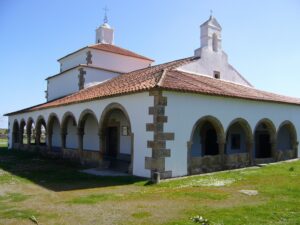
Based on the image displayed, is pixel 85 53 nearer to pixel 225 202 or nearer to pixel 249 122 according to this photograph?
pixel 249 122

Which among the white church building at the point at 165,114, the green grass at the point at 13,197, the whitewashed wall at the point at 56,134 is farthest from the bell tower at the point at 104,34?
the green grass at the point at 13,197

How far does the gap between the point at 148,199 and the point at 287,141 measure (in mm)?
13408

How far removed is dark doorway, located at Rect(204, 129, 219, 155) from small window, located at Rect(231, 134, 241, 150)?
4.55 feet

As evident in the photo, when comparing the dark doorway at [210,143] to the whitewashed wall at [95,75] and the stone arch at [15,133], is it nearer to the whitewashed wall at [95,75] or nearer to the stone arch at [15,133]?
the whitewashed wall at [95,75]

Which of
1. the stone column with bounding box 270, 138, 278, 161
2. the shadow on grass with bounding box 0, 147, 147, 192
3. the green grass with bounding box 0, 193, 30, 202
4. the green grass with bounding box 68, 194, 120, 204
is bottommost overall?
the green grass with bounding box 0, 193, 30, 202

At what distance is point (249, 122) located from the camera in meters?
14.5

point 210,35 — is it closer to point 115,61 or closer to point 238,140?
point 238,140

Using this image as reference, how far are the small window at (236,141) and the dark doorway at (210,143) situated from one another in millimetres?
1386

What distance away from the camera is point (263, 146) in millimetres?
17922

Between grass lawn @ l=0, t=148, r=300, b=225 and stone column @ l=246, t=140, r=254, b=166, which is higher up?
stone column @ l=246, t=140, r=254, b=166

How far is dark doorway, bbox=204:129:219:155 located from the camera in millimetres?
15625

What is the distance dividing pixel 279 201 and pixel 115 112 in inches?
374

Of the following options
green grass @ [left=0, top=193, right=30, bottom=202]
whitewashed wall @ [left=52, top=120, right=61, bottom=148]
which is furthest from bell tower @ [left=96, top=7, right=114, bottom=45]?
green grass @ [left=0, top=193, right=30, bottom=202]

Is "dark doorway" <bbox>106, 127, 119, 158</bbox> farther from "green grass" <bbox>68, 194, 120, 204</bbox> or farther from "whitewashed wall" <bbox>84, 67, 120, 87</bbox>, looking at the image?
"green grass" <bbox>68, 194, 120, 204</bbox>
